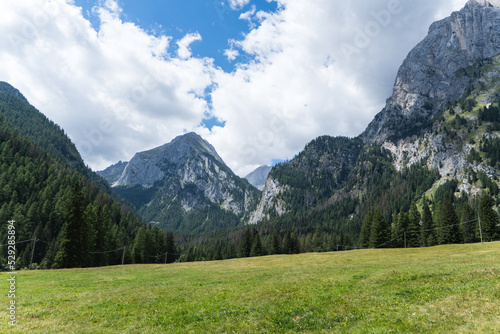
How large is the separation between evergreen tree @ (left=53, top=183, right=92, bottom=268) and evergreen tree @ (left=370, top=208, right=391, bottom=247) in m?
103

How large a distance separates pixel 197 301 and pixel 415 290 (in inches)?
673

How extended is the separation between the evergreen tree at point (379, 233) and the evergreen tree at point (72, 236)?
103 meters

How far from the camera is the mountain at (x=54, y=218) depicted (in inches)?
2616

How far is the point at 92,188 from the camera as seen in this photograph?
177000 mm

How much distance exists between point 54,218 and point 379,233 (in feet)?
494

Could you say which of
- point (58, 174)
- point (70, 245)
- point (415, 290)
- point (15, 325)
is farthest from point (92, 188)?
point (415, 290)

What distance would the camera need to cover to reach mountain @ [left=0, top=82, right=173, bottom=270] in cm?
6644

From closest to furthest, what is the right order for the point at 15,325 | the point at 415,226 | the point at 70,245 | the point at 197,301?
Result: the point at 15,325, the point at 197,301, the point at 70,245, the point at 415,226

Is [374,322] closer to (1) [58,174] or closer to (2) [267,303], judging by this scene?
(2) [267,303]

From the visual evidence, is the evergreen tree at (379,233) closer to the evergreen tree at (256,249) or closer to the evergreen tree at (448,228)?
the evergreen tree at (448,228)

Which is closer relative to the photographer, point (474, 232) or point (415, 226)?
point (474, 232)

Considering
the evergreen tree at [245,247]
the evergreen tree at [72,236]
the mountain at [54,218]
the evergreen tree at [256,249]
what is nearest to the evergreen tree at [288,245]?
the evergreen tree at [256,249]

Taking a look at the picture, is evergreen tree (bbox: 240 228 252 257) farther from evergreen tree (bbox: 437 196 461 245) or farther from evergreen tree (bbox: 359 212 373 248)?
evergreen tree (bbox: 437 196 461 245)

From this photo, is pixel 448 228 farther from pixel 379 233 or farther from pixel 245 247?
pixel 245 247
